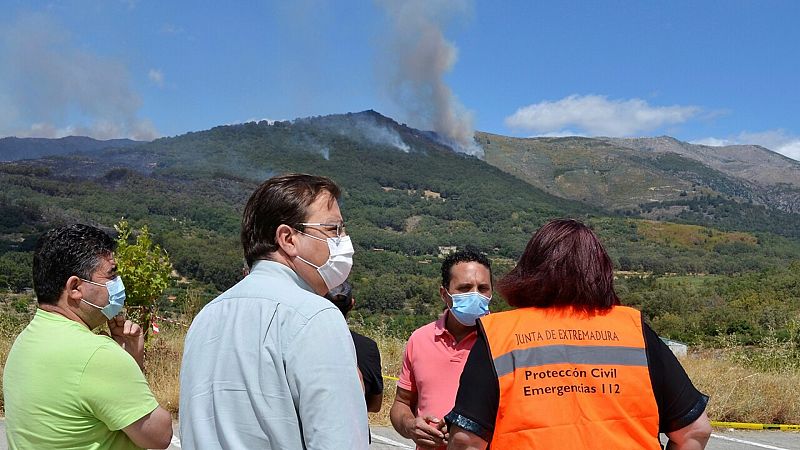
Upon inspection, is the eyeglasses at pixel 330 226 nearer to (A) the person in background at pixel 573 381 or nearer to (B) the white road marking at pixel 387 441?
(A) the person in background at pixel 573 381

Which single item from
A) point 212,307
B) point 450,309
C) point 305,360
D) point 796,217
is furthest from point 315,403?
point 796,217

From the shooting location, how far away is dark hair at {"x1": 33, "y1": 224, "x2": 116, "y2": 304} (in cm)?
237

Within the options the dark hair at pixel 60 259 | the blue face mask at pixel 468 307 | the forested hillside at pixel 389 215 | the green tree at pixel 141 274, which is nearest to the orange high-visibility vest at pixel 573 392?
the blue face mask at pixel 468 307

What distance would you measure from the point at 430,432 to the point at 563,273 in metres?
1.05

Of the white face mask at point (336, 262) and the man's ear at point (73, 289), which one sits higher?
the white face mask at point (336, 262)

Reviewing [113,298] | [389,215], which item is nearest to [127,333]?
[113,298]

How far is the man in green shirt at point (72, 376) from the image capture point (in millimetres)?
2137

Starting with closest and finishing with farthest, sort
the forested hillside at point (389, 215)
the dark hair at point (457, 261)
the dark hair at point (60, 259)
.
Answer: the dark hair at point (60, 259) → the dark hair at point (457, 261) → the forested hillside at point (389, 215)

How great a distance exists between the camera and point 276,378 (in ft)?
5.02

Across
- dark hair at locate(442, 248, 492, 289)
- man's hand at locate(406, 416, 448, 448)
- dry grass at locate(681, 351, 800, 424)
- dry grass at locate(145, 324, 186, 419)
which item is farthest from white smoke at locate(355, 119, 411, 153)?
man's hand at locate(406, 416, 448, 448)

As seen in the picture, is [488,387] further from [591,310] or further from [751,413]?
[751,413]

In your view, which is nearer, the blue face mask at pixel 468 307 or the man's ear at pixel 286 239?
the man's ear at pixel 286 239

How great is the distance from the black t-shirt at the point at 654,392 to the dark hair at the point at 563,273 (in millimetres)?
173

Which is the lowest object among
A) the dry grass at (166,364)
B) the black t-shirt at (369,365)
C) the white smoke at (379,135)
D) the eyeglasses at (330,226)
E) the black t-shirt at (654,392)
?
the dry grass at (166,364)
